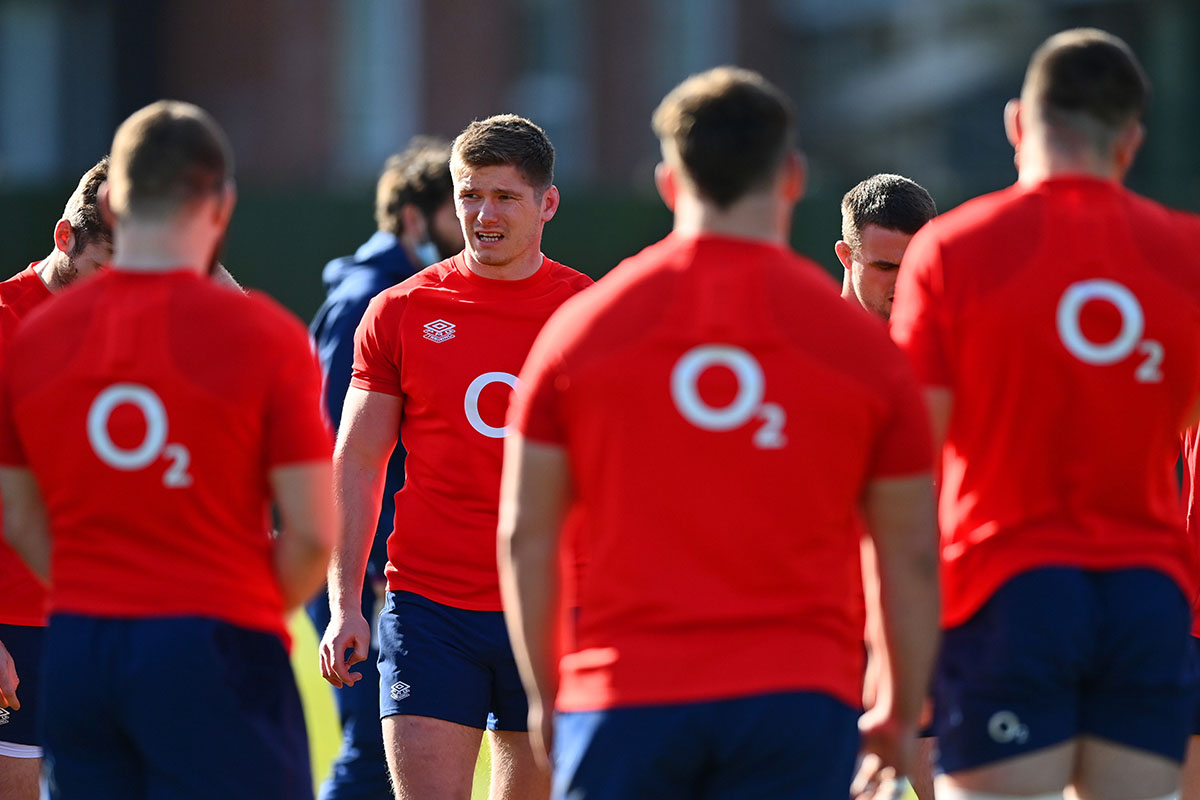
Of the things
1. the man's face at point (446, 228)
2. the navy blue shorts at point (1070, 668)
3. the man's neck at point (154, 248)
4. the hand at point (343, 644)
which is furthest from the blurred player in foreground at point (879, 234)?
the man's face at point (446, 228)

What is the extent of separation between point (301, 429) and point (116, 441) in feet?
1.11

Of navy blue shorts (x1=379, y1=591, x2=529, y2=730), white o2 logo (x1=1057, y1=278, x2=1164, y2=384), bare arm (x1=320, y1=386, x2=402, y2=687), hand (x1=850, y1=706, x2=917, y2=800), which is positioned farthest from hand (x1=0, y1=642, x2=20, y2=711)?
white o2 logo (x1=1057, y1=278, x2=1164, y2=384)

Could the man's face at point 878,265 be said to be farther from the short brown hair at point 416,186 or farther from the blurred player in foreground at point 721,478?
the short brown hair at point 416,186

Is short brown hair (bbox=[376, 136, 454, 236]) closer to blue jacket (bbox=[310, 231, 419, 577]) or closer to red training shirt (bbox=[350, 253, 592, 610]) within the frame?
blue jacket (bbox=[310, 231, 419, 577])

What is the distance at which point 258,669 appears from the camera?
336 centimetres

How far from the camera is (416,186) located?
22.3 ft

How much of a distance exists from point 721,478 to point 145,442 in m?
1.07

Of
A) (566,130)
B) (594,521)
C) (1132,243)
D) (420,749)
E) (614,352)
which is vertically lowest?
(420,749)

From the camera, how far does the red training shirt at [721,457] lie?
305 centimetres

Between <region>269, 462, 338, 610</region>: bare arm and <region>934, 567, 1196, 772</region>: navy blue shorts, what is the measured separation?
1.28 meters

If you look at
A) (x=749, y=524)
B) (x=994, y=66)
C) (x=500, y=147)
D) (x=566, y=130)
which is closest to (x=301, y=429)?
(x=749, y=524)

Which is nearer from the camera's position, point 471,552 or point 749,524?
point 749,524

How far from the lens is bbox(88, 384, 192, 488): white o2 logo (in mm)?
3246

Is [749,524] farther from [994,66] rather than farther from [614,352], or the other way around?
[994,66]
